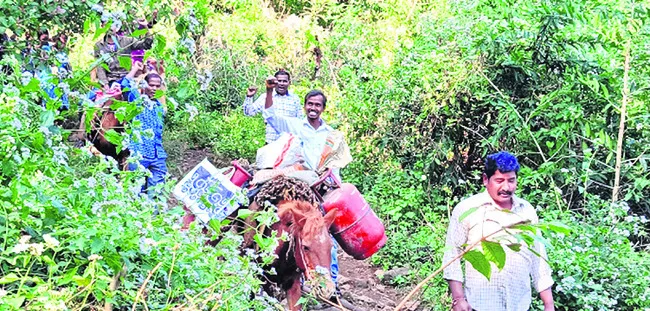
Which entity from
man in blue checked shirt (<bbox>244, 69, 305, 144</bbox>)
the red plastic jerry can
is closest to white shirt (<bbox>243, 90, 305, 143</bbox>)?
man in blue checked shirt (<bbox>244, 69, 305, 144</bbox>)

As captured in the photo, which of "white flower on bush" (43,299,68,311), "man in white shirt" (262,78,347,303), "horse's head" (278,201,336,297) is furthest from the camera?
"man in white shirt" (262,78,347,303)

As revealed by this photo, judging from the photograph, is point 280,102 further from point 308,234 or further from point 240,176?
point 308,234

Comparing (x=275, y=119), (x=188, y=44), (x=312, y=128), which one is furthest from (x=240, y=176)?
(x=188, y=44)

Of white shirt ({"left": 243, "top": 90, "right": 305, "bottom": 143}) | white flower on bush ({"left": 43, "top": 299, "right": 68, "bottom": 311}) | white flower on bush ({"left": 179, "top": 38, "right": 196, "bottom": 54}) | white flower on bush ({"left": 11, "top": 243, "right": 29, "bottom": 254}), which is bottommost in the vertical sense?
white shirt ({"left": 243, "top": 90, "right": 305, "bottom": 143})

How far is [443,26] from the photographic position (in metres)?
9.18

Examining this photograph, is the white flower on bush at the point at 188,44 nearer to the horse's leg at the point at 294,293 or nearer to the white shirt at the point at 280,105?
the horse's leg at the point at 294,293

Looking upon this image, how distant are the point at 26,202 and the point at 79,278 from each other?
0.43 meters

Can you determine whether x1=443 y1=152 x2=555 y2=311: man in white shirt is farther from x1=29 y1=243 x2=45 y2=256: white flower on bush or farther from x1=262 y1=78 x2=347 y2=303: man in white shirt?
x1=29 y1=243 x2=45 y2=256: white flower on bush

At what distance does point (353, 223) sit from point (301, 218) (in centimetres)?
62

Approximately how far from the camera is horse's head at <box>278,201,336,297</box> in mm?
5496

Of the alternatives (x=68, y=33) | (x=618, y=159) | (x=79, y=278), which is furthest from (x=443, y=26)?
(x=79, y=278)

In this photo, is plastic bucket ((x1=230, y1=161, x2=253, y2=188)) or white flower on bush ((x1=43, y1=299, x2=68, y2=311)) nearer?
white flower on bush ((x1=43, y1=299, x2=68, y2=311))

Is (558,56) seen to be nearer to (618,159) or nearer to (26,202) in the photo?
(618,159)

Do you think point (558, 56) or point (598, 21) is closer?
point (598, 21)
